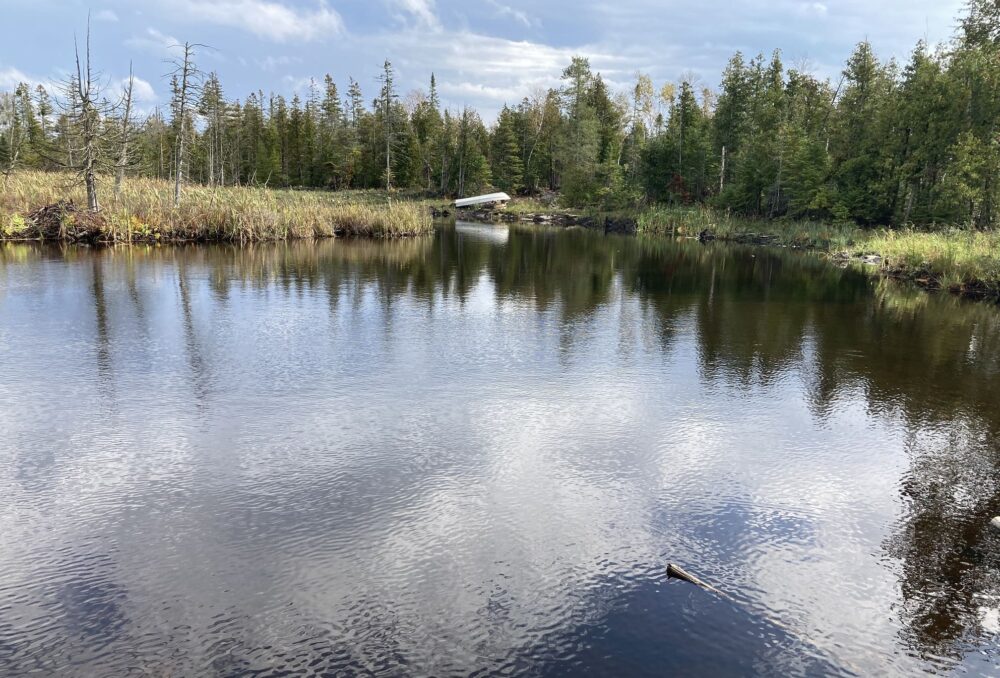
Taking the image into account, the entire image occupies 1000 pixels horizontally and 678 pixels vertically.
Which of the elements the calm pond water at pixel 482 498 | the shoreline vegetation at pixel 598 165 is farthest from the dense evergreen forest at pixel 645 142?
the calm pond water at pixel 482 498

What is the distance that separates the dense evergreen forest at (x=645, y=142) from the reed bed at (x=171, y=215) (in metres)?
1.44

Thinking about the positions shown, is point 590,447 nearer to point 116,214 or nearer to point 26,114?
point 116,214

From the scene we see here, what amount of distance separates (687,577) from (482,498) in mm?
1781

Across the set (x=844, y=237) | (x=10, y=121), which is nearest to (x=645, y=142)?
(x=844, y=237)

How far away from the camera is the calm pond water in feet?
12.7

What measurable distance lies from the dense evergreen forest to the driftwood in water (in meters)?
23.8

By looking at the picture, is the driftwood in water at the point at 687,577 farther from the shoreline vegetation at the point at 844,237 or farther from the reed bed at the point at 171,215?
the reed bed at the point at 171,215

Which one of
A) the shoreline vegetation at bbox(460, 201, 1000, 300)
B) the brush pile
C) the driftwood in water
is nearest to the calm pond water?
the driftwood in water

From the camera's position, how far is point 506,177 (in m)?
64.9

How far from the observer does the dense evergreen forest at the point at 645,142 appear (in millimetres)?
28344

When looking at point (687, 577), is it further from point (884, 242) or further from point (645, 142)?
point (645, 142)

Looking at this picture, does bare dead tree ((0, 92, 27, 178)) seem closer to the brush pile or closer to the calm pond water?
the brush pile

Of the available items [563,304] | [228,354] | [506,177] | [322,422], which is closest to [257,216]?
[563,304]

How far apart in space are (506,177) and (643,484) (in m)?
61.6
